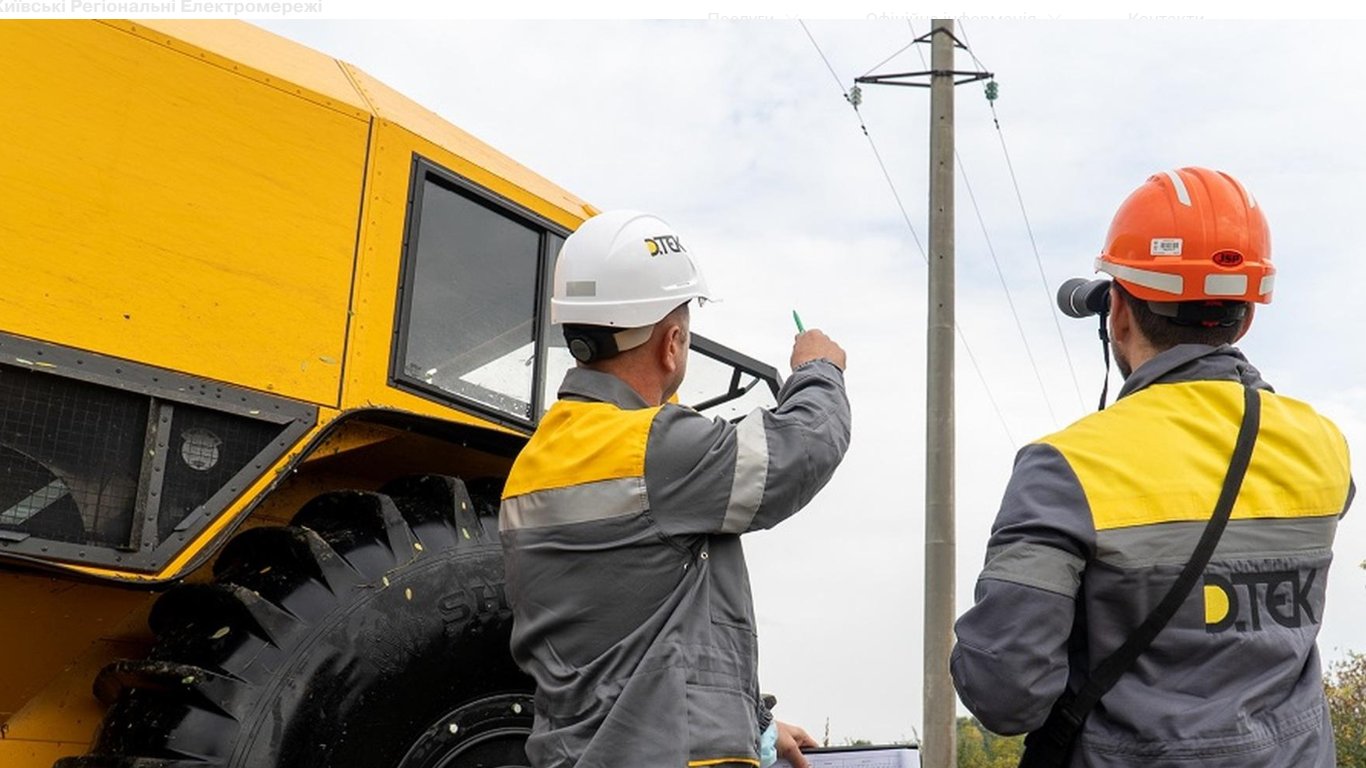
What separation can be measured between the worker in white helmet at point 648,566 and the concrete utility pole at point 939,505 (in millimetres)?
10204

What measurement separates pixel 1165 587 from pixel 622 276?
1389mm

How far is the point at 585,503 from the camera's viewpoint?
3.03m

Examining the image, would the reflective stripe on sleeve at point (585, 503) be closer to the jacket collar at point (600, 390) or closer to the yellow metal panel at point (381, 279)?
the jacket collar at point (600, 390)

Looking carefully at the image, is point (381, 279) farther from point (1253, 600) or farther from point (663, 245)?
point (1253, 600)

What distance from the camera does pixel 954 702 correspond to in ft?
44.1

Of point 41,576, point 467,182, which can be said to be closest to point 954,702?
point 467,182

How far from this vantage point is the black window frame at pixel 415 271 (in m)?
4.26

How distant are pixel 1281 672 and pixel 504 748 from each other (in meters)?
2.14

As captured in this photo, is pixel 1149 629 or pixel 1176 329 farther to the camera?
pixel 1176 329

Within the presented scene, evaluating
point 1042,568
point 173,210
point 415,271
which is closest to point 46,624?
point 173,210

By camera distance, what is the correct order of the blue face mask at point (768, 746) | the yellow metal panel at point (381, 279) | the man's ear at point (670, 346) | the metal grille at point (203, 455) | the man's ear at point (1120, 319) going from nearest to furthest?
the man's ear at point (1120, 319) < the blue face mask at point (768, 746) < the man's ear at point (670, 346) < the metal grille at point (203, 455) < the yellow metal panel at point (381, 279)

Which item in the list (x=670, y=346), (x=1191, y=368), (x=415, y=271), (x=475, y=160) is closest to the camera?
(x=1191, y=368)

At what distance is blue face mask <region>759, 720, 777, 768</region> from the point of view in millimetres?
3219

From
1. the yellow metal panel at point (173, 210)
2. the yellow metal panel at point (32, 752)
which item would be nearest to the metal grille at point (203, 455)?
the yellow metal panel at point (173, 210)
